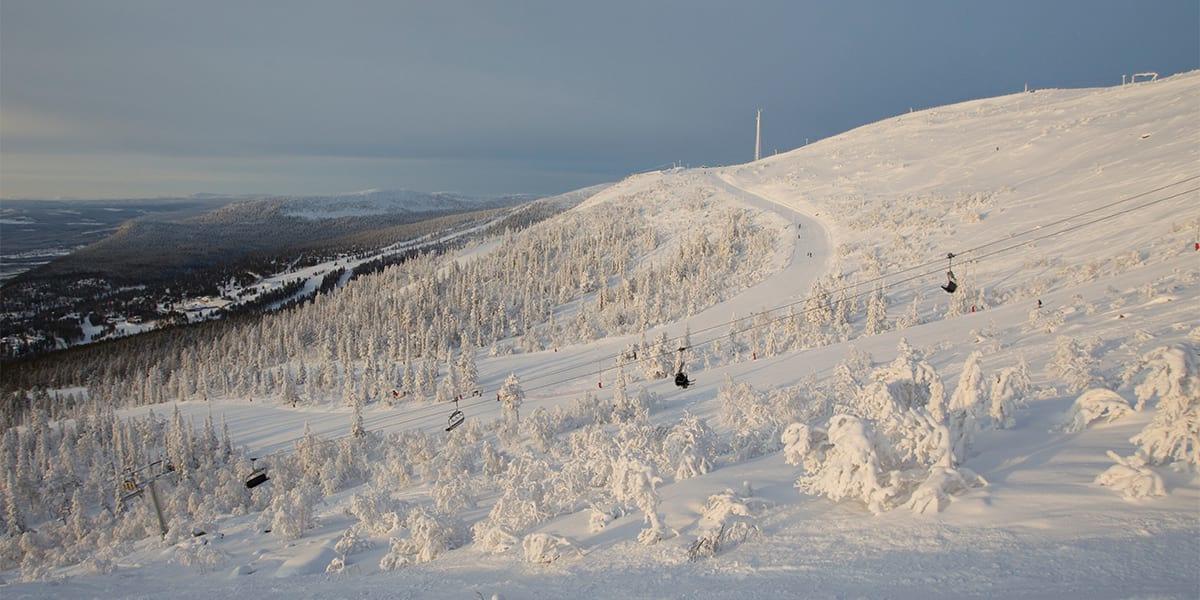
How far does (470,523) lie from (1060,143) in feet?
300

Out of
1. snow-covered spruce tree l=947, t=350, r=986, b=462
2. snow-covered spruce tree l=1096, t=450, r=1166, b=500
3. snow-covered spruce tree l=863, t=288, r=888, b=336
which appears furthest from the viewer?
snow-covered spruce tree l=863, t=288, r=888, b=336

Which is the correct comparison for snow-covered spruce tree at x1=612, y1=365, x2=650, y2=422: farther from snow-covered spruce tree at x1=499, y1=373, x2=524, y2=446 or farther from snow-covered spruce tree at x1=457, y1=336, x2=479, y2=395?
snow-covered spruce tree at x1=457, y1=336, x2=479, y2=395

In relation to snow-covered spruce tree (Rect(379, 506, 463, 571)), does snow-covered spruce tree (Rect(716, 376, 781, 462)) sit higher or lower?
higher

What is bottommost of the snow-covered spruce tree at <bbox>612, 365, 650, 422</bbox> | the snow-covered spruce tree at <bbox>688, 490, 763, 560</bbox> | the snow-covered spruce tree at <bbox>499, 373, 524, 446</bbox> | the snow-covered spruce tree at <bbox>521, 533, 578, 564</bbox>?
the snow-covered spruce tree at <bbox>499, 373, 524, 446</bbox>

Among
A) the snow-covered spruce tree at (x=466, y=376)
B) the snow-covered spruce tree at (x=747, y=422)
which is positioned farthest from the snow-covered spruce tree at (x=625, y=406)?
the snow-covered spruce tree at (x=466, y=376)

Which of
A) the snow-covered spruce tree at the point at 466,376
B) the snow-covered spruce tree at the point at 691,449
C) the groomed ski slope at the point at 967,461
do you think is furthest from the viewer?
the snow-covered spruce tree at the point at 466,376

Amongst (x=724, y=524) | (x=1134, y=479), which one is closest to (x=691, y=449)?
(x=724, y=524)

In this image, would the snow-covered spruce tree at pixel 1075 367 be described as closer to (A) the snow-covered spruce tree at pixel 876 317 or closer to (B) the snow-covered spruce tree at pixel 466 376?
(A) the snow-covered spruce tree at pixel 876 317

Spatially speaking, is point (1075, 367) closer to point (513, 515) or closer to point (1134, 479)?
point (1134, 479)

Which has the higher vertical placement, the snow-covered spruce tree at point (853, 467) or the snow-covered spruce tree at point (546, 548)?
the snow-covered spruce tree at point (853, 467)

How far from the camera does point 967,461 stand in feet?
35.1

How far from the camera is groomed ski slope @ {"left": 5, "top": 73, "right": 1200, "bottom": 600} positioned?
748 cm

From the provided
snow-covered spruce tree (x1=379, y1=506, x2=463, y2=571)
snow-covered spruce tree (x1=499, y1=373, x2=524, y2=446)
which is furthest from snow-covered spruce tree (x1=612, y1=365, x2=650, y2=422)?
snow-covered spruce tree (x1=379, y1=506, x2=463, y2=571)

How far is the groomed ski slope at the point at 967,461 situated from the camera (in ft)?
24.6
